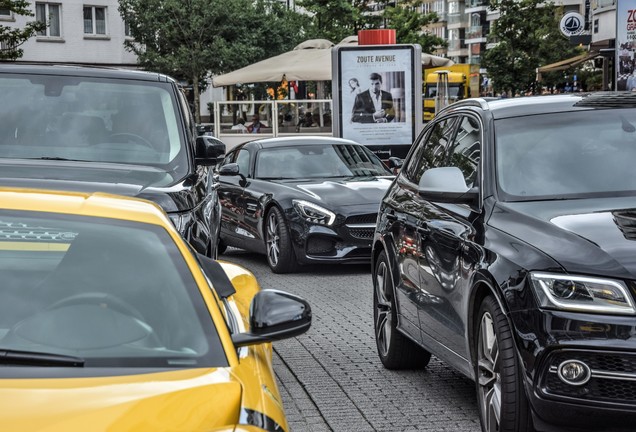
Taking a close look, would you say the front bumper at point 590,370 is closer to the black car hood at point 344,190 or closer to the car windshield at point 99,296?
the car windshield at point 99,296

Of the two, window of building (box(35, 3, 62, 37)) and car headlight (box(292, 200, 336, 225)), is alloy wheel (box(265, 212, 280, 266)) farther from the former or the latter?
window of building (box(35, 3, 62, 37))

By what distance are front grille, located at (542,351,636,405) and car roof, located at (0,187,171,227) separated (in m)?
1.76

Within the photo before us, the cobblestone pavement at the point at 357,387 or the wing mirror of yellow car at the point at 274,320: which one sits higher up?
the wing mirror of yellow car at the point at 274,320

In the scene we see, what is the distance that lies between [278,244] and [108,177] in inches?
260

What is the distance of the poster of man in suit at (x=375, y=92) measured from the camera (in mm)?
23406

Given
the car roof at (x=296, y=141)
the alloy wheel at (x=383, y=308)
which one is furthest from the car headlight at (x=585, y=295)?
the car roof at (x=296, y=141)

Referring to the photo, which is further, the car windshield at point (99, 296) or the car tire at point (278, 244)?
the car tire at point (278, 244)

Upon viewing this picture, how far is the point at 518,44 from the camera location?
7244 centimetres

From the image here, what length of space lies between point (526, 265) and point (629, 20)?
60.8ft

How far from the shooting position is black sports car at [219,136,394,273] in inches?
550

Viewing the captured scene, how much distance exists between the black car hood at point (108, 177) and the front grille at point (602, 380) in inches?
125

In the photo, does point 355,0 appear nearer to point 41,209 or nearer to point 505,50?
point 505,50

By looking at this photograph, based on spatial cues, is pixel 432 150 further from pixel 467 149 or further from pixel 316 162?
pixel 316 162

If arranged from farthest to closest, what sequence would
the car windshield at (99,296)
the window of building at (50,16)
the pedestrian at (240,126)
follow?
1. the window of building at (50,16)
2. the pedestrian at (240,126)
3. the car windshield at (99,296)
